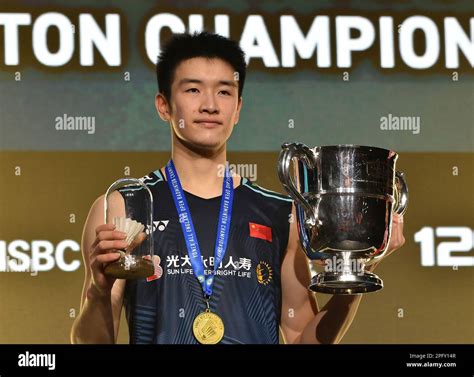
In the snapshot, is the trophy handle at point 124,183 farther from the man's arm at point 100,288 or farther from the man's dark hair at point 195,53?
the man's dark hair at point 195,53

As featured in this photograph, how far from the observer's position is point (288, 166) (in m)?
4.20

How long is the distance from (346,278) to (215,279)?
588mm

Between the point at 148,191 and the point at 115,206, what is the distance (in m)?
0.14

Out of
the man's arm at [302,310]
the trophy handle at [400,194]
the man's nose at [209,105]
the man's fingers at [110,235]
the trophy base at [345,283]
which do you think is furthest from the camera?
the man's nose at [209,105]

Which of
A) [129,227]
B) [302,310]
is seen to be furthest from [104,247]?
[302,310]

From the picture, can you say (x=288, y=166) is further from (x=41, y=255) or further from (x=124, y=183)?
(x=41, y=255)

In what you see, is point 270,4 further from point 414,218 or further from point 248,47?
point 414,218

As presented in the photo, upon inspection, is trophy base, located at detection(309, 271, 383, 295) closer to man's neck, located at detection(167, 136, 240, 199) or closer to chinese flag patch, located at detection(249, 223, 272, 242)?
chinese flag patch, located at detection(249, 223, 272, 242)

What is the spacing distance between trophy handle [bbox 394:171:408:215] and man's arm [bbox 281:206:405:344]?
0.38m

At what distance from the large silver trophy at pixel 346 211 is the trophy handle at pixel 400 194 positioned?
126 mm

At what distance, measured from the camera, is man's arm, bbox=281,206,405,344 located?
4.61 meters

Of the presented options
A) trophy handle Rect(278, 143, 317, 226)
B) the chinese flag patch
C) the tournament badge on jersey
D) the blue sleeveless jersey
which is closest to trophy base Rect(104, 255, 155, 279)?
the tournament badge on jersey

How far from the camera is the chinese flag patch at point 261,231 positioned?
190 inches

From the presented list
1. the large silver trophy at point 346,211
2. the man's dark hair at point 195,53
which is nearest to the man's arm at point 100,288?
the man's dark hair at point 195,53
